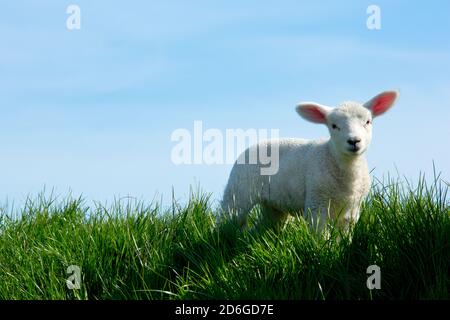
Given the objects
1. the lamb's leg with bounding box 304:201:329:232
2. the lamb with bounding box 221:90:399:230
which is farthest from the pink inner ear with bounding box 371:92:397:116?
the lamb's leg with bounding box 304:201:329:232

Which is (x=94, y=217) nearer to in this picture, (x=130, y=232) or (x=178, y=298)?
(x=130, y=232)

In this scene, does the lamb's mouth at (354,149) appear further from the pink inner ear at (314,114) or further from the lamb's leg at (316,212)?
the lamb's leg at (316,212)

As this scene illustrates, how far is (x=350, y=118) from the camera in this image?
19.6 feet

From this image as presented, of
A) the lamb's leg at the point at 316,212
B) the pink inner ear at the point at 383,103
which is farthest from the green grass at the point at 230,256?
the pink inner ear at the point at 383,103

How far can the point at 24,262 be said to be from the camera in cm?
572

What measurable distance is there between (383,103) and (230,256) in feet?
6.95

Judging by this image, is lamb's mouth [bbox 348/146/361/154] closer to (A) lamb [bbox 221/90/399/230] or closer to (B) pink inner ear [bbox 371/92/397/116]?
(A) lamb [bbox 221/90/399/230]

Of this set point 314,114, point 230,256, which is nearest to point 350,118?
point 314,114

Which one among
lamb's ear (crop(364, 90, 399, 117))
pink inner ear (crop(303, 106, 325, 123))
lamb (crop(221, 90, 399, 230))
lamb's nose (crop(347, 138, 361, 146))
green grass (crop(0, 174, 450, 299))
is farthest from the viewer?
pink inner ear (crop(303, 106, 325, 123))

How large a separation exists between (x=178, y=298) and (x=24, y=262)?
1604mm

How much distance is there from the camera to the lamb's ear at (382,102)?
611cm

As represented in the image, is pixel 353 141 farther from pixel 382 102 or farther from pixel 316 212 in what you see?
pixel 316 212

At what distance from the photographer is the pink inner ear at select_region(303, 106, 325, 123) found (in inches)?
245
